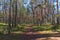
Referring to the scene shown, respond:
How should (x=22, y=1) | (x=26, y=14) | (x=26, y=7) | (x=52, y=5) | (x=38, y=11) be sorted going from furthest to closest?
(x=26, y=14) → (x=26, y=7) → (x=38, y=11) → (x=22, y=1) → (x=52, y=5)

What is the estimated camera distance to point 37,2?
46.6 meters

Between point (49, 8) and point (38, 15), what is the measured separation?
740 centimetres

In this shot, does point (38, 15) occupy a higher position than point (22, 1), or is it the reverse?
point (22, 1)

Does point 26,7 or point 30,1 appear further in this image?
point 26,7

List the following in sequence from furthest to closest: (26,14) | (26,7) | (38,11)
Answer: (26,14)
(26,7)
(38,11)

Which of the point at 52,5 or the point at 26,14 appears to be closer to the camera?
the point at 52,5

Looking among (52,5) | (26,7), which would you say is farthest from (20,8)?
(52,5)

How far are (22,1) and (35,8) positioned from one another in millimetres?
4824

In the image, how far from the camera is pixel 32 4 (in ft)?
159

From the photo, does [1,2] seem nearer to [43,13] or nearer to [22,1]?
[22,1]

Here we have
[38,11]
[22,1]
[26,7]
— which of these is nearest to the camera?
[22,1]

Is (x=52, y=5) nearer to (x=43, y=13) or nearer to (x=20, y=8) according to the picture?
(x=43, y=13)

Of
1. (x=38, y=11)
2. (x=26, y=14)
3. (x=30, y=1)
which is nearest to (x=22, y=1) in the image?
(x=30, y=1)

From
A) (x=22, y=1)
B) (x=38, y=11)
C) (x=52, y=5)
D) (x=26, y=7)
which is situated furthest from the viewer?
(x=26, y=7)
